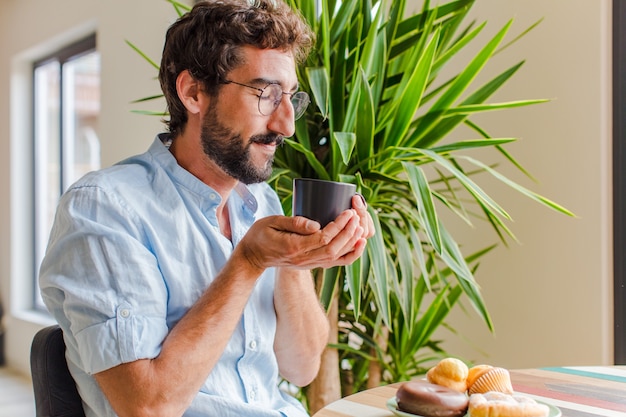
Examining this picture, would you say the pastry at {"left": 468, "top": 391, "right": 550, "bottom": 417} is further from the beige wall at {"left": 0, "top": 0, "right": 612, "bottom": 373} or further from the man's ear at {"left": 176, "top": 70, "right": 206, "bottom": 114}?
the beige wall at {"left": 0, "top": 0, "right": 612, "bottom": 373}

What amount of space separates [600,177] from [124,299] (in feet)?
4.97

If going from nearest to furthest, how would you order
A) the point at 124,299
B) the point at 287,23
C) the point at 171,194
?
the point at 124,299
the point at 171,194
the point at 287,23

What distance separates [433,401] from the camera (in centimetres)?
96

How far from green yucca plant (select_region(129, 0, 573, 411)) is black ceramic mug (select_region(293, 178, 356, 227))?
2.33ft

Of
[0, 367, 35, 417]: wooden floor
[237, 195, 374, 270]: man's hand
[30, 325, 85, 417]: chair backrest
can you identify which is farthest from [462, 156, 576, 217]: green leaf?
[0, 367, 35, 417]: wooden floor

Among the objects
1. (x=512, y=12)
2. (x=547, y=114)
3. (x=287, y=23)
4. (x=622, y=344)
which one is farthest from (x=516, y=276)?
(x=287, y=23)

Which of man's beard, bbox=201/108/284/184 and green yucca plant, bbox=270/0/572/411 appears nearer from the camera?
man's beard, bbox=201/108/284/184

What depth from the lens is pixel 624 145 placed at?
82.1 inches

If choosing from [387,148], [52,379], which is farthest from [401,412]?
[387,148]

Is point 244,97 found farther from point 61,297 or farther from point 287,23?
point 61,297

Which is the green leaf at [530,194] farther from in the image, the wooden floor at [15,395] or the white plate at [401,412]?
the wooden floor at [15,395]

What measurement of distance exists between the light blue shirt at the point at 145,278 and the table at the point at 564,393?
→ 22 cm

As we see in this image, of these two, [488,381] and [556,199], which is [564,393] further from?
[556,199]

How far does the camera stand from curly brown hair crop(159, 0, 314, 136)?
1.35 meters
